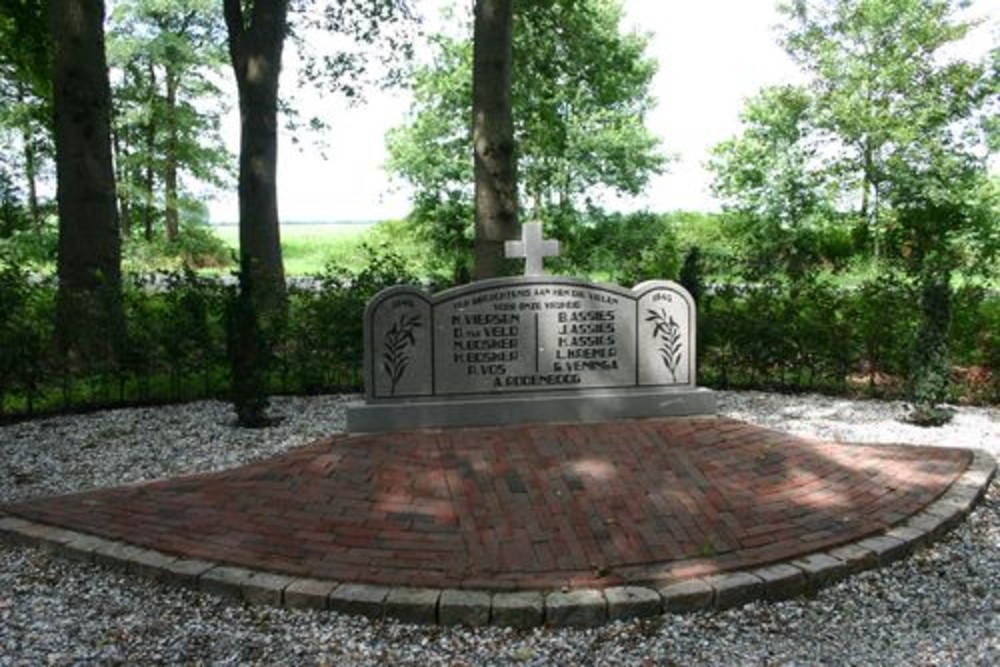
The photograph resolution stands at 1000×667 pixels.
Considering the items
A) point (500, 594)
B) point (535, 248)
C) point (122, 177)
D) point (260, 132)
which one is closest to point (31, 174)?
point (122, 177)

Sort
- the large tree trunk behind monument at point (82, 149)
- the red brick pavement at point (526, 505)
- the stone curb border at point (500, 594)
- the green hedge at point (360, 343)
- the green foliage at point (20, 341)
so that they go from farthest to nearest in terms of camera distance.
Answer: the large tree trunk behind monument at point (82, 149)
the green hedge at point (360, 343)
the green foliage at point (20, 341)
the red brick pavement at point (526, 505)
the stone curb border at point (500, 594)

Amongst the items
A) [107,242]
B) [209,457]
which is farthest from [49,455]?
[107,242]

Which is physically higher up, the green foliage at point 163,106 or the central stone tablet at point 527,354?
the green foliage at point 163,106

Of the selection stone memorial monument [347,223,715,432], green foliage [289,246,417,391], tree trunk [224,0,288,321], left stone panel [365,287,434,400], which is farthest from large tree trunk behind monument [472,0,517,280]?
left stone panel [365,287,434,400]

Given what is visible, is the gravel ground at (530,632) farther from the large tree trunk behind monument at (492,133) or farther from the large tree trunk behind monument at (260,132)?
the large tree trunk behind monument at (260,132)

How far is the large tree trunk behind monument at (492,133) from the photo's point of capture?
1030cm

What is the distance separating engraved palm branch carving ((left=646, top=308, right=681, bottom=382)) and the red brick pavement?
74 cm

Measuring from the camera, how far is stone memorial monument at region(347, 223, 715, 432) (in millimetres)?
6141

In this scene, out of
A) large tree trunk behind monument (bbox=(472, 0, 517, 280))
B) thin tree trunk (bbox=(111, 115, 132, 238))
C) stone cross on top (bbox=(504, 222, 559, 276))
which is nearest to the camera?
stone cross on top (bbox=(504, 222, 559, 276))

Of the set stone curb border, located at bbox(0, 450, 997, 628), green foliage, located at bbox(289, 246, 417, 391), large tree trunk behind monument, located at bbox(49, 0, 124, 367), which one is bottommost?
stone curb border, located at bbox(0, 450, 997, 628)

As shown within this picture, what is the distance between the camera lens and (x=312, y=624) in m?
3.71

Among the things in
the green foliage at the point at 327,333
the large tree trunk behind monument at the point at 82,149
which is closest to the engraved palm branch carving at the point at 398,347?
the green foliage at the point at 327,333

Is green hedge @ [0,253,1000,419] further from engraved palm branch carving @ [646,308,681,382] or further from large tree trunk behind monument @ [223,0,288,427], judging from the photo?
large tree trunk behind monument @ [223,0,288,427]

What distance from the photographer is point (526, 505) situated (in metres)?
4.71
